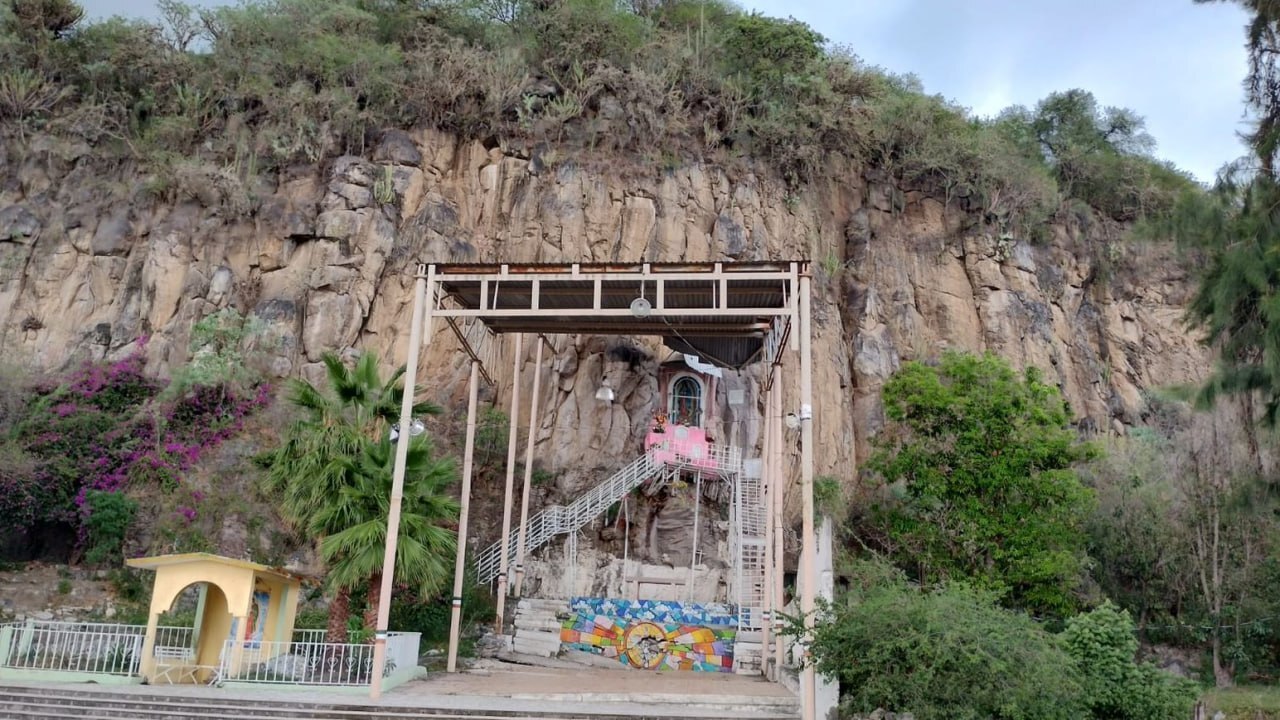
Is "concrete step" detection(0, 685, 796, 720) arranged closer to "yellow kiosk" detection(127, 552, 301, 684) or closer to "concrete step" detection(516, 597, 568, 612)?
"yellow kiosk" detection(127, 552, 301, 684)

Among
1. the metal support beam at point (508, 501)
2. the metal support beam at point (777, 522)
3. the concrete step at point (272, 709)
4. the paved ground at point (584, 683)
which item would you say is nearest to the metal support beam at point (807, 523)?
the concrete step at point (272, 709)

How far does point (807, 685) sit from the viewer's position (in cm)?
1162

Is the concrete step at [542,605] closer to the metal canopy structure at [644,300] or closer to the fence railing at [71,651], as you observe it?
the metal canopy structure at [644,300]

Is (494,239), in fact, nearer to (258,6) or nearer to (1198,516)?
(258,6)

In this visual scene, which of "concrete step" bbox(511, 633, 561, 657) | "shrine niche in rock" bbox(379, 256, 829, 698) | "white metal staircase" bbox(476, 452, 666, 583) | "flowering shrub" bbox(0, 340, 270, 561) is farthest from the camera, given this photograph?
"white metal staircase" bbox(476, 452, 666, 583)

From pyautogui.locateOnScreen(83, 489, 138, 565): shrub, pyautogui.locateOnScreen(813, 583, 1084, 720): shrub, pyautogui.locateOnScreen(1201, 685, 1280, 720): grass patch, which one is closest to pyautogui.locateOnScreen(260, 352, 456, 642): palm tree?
pyautogui.locateOnScreen(83, 489, 138, 565): shrub

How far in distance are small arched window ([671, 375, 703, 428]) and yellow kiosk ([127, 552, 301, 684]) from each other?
12.6 meters

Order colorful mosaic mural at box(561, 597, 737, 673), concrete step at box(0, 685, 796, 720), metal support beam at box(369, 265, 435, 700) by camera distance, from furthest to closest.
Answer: colorful mosaic mural at box(561, 597, 737, 673) → metal support beam at box(369, 265, 435, 700) → concrete step at box(0, 685, 796, 720)

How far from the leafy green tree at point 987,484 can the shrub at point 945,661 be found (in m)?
7.85

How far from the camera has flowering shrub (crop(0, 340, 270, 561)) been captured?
2048 centimetres

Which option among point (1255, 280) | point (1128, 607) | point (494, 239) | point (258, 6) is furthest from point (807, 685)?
point (258, 6)

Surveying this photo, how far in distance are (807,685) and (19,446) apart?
773 inches

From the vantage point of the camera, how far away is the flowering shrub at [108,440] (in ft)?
67.2

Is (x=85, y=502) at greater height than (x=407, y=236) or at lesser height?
lesser
